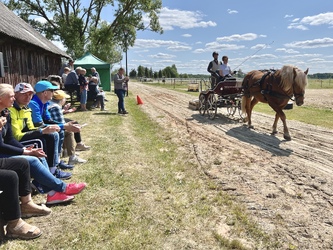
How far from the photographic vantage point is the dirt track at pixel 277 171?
3230 mm

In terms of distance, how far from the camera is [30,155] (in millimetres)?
3451

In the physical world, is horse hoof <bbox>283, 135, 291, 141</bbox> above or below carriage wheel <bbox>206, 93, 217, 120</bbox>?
below

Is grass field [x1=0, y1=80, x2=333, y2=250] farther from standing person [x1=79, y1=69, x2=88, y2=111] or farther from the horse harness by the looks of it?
standing person [x1=79, y1=69, x2=88, y2=111]

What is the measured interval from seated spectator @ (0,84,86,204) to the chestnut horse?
5.80 metres

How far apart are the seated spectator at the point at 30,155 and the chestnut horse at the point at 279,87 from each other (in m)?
5.80

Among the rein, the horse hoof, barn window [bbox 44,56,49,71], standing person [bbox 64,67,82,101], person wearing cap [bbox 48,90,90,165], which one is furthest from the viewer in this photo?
barn window [bbox 44,56,49,71]

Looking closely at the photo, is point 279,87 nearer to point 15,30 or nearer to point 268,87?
point 268,87

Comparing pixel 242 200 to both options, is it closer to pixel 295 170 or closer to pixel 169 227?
pixel 169 227

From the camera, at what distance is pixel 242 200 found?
3.87 meters

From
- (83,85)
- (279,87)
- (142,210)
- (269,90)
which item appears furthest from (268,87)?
(83,85)

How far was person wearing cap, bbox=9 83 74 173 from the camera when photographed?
11.9 feet

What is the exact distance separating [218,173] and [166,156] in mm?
1346

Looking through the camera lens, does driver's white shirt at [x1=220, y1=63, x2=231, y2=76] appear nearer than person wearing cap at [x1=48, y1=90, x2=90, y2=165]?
No

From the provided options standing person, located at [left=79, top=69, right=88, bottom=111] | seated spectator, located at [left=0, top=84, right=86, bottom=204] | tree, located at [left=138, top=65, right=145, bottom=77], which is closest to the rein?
seated spectator, located at [left=0, top=84, right=86, bottom=204]
